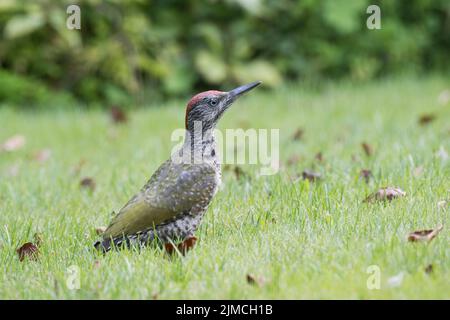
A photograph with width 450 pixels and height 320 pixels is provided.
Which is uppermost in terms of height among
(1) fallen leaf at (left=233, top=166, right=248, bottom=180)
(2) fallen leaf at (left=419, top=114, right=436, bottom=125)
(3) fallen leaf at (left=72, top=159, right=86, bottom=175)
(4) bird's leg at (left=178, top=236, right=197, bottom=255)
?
(2) fallen leaf at (left=419, top=114, right=436, bottom=125)

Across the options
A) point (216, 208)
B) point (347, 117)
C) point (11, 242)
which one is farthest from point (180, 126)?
point (11, 242)

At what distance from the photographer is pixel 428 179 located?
15.0 ft

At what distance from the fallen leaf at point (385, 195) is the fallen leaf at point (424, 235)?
69 cm

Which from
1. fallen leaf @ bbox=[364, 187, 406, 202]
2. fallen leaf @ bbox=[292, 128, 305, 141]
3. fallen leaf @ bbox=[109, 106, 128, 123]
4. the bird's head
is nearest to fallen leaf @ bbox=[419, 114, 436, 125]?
fallen leaf @ bbox=[292, 128, 305, 141]

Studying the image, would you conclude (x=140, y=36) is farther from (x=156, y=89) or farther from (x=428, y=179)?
(x=428, y=179)

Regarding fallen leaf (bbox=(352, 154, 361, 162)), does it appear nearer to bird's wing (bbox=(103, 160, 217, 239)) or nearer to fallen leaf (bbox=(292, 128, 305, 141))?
fallen leaf (bbox=(292, 128, 305, 141))

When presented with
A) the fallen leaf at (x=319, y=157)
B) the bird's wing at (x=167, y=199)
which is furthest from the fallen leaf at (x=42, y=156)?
the bird's wing at (x=167, y=199)

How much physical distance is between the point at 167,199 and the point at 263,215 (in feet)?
1.88

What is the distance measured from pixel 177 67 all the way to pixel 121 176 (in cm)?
405

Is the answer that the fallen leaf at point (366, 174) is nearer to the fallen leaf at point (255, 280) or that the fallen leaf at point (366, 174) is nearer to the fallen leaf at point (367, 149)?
the fallen leaf at point (367, 149)

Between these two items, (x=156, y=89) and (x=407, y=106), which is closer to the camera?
(x=407, y=106)

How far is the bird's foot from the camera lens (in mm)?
3814

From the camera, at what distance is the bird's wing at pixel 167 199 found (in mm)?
3988

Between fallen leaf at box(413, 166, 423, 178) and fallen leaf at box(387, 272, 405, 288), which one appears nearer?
fallen leaf at box(387, 272, 405, 288)
